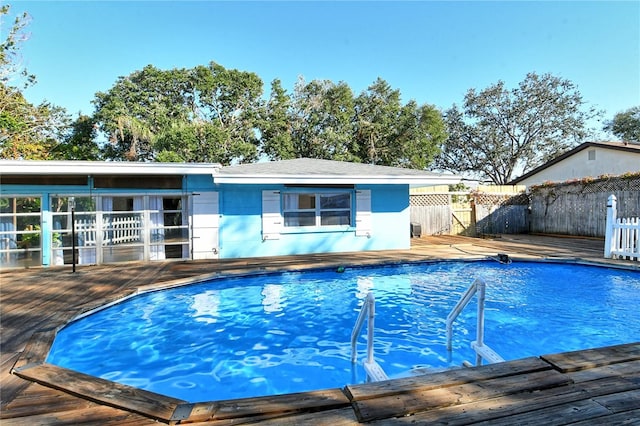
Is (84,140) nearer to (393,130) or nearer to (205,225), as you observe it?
(205,225)

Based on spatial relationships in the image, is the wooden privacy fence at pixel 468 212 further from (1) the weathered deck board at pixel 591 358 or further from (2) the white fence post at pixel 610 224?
(1) the weathered deck board at pixel 591 358

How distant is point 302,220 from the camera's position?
416 inches

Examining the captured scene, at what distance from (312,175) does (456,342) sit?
6171 mm

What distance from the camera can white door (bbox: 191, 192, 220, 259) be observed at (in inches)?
378

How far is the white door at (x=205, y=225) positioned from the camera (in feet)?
31.5

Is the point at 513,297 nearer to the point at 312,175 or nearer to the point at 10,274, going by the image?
the point at 312,175

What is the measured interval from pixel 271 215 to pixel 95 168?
4497mm

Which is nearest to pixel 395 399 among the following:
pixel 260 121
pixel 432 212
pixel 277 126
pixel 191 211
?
pixel 191 211

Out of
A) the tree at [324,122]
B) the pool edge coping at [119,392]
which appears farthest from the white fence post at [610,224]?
the tree at [324,122]

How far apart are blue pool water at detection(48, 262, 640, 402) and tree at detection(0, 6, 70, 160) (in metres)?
13.5

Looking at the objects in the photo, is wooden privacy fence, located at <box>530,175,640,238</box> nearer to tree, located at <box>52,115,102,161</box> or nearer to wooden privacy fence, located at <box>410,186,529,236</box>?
wooden privacy fence, located at <box>410,186,529,236</box>

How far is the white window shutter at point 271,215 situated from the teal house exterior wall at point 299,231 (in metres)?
0.10

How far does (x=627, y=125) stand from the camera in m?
27.5

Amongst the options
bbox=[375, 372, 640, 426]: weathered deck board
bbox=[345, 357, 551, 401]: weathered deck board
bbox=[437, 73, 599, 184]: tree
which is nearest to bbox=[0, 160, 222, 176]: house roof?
bbox=[345, 357, 551, 401]: weathered deck board
